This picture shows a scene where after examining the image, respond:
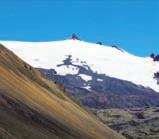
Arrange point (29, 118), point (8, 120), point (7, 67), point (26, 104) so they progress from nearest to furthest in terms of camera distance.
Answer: point (8, 120)
point (29, 118)
point (26, 104)
point (7, 67)

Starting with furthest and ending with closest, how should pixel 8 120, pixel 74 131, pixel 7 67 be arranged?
pixel 7 67
pixel 74 131
pixel 8 120

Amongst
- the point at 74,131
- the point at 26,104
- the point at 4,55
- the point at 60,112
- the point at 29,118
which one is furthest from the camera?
the point at 4,55

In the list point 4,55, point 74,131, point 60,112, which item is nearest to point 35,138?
point 74,131

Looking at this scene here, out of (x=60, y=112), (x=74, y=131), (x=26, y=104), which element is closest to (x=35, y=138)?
(x=26, y=104)

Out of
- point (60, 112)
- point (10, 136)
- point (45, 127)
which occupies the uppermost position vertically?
point (60, 112)

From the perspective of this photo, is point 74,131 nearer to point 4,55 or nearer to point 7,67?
point 7,67

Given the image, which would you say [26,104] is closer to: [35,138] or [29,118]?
[29,118]

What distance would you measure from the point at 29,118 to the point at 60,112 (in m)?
42.1

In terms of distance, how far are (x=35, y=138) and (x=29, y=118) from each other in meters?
19.6

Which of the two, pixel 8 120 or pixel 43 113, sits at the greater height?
pixel 43 113

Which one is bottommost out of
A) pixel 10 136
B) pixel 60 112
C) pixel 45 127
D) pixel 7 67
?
pixel 10 136

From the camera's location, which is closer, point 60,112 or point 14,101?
point 14,101

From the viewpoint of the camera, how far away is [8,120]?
3821 inches

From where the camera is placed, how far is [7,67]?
17125 centimetres
